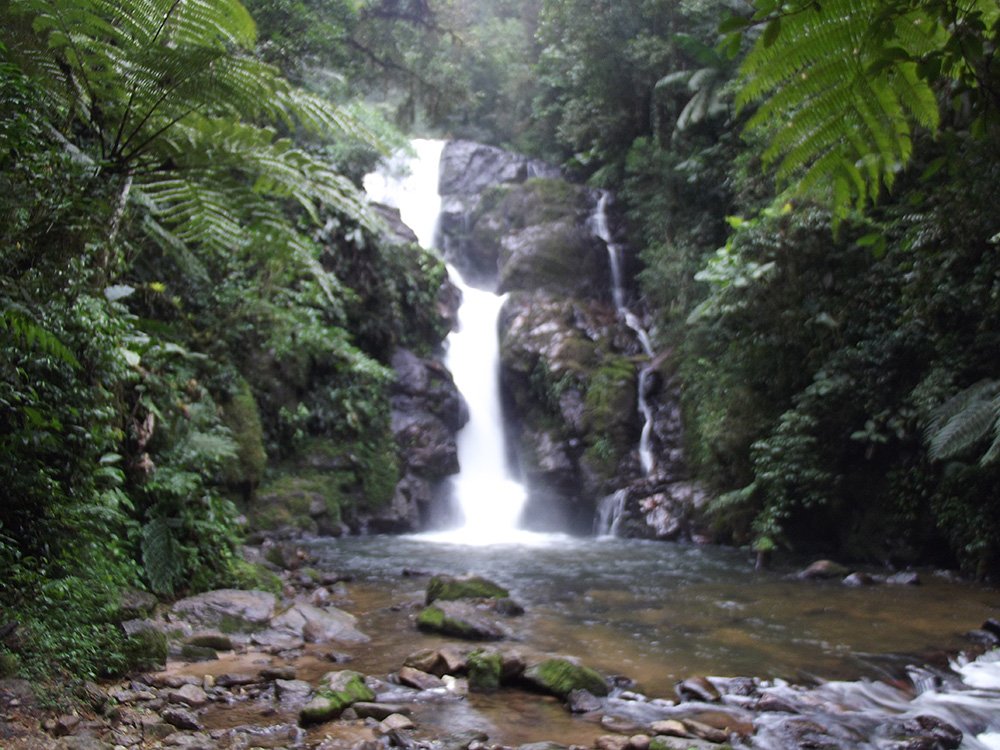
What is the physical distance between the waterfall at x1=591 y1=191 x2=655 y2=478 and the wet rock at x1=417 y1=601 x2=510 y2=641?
22.6 ft

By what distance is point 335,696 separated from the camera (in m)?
3.44

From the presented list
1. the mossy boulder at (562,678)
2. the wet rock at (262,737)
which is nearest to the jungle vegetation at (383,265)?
the wet rock at (262,737)

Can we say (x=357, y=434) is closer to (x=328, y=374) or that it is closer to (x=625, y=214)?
(x=328, y=374)

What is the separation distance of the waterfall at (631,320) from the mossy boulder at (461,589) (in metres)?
6.12

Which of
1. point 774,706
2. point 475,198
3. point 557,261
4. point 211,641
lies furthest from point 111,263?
point 475,198

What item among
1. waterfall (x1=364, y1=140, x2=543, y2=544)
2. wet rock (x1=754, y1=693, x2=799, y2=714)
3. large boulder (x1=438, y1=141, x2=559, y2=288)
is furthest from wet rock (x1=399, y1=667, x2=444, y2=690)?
large boulder (x1=438, y1=141, x2=559, y2=288)

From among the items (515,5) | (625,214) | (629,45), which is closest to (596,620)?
(625,214)

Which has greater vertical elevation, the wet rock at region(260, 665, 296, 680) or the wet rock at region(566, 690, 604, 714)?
the wet rock at region(260, 665, 296, 680)

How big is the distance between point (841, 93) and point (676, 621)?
15.8 ft

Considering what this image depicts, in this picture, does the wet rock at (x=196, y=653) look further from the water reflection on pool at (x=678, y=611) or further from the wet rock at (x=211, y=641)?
the water reflection on pool at (x=678, y=611)

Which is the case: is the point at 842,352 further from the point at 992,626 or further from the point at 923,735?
the point at 923,735

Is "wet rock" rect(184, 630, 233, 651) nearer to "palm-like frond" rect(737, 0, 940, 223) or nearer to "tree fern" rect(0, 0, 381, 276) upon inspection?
"tree fern" rect(0, 0, 381, 276)

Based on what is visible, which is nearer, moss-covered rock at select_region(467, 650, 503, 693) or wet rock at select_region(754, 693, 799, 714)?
wet rock at select_region(754, 693, 799, 714)

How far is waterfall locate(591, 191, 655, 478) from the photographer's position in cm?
1205
